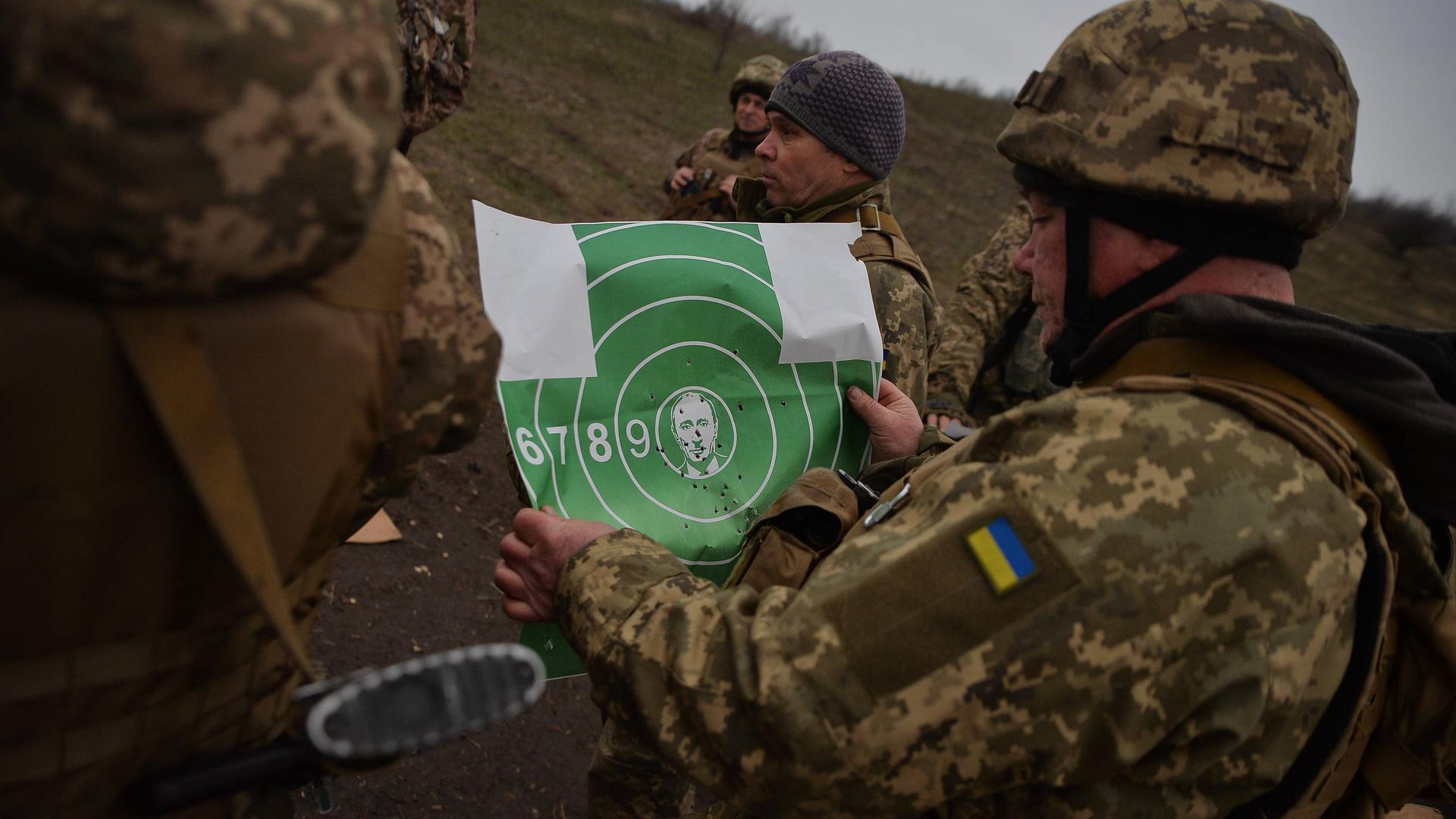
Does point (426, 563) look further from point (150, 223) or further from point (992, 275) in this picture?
point (150, 223)

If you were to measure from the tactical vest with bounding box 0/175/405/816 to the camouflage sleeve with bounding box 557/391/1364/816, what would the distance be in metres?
0.68

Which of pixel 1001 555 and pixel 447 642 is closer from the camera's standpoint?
pixel 1001 555

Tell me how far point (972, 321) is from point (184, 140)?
497cm

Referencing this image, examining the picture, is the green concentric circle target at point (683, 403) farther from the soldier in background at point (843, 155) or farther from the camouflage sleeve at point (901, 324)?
the soldier in background at point (843, 155)

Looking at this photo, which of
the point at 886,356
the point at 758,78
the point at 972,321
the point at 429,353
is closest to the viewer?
the point at 429,353

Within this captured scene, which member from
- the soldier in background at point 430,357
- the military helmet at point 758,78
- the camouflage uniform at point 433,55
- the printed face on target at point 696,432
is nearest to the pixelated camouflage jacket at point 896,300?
the printed face on target at point 696,432

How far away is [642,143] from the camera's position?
1426 centimetres

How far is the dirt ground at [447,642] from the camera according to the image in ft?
10.7

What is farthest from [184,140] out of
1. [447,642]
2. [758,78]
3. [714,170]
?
[758,78]

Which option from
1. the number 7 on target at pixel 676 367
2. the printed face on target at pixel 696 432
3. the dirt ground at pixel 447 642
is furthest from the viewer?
the dirt ground at pixel 447 642

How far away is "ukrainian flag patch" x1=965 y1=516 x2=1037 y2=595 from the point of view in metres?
1.39

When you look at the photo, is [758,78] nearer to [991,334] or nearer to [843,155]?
[991,334]

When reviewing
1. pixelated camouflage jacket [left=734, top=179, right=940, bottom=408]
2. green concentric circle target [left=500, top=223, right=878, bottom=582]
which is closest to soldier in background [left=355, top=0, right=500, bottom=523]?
green concentric circle target [left=500, top=223, right=878, bottom=582]

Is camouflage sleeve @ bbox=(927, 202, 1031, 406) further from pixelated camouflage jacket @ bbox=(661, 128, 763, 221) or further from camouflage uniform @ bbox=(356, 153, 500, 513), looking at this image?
camouflage uniform @ bbox=(356, 153, 500, 513)
